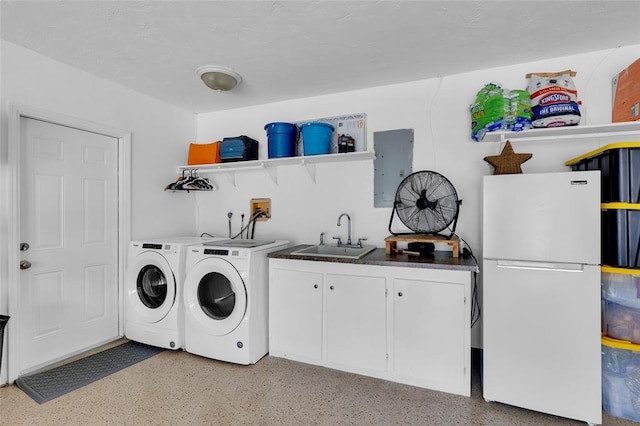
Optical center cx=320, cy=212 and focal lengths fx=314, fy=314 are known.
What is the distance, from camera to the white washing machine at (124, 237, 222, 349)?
8.81ft

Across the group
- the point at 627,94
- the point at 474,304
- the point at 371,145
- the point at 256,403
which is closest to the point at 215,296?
the point at 256,403

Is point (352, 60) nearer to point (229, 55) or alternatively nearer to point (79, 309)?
point (229, 55)

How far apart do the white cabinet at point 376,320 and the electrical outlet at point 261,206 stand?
864 mm

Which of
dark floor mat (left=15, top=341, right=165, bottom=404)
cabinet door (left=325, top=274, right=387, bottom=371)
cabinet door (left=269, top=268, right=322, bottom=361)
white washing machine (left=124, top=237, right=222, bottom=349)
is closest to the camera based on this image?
dark floor mat (left=15, top=341, right=165, bottom=404)

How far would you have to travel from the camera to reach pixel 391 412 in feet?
6.23

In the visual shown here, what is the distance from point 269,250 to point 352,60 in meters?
1.67

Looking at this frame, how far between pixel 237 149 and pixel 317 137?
2.87ft

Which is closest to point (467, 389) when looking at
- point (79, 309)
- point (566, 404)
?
point (566, 404)

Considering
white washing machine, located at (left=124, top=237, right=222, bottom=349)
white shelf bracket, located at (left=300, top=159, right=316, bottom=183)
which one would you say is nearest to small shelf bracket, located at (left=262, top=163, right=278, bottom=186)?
white shelf bracket, located at (left=300, top=159, right=316, bottom=183)

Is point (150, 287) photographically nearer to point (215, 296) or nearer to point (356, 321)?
point (215, 296)

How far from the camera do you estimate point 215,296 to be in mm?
2732

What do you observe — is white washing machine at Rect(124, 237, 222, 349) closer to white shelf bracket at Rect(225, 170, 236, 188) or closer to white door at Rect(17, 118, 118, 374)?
white door at Rect(17, 118, 118, 374)

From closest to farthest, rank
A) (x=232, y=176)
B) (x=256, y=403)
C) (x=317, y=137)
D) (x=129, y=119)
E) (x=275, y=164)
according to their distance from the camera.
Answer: (x=256, y=403) → (x=317, y=137) → (x=129, y=119) → (x=275, y=164) → (x=232, y=176)

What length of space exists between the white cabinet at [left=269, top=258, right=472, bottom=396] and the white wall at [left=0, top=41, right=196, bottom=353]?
1.52 metres
